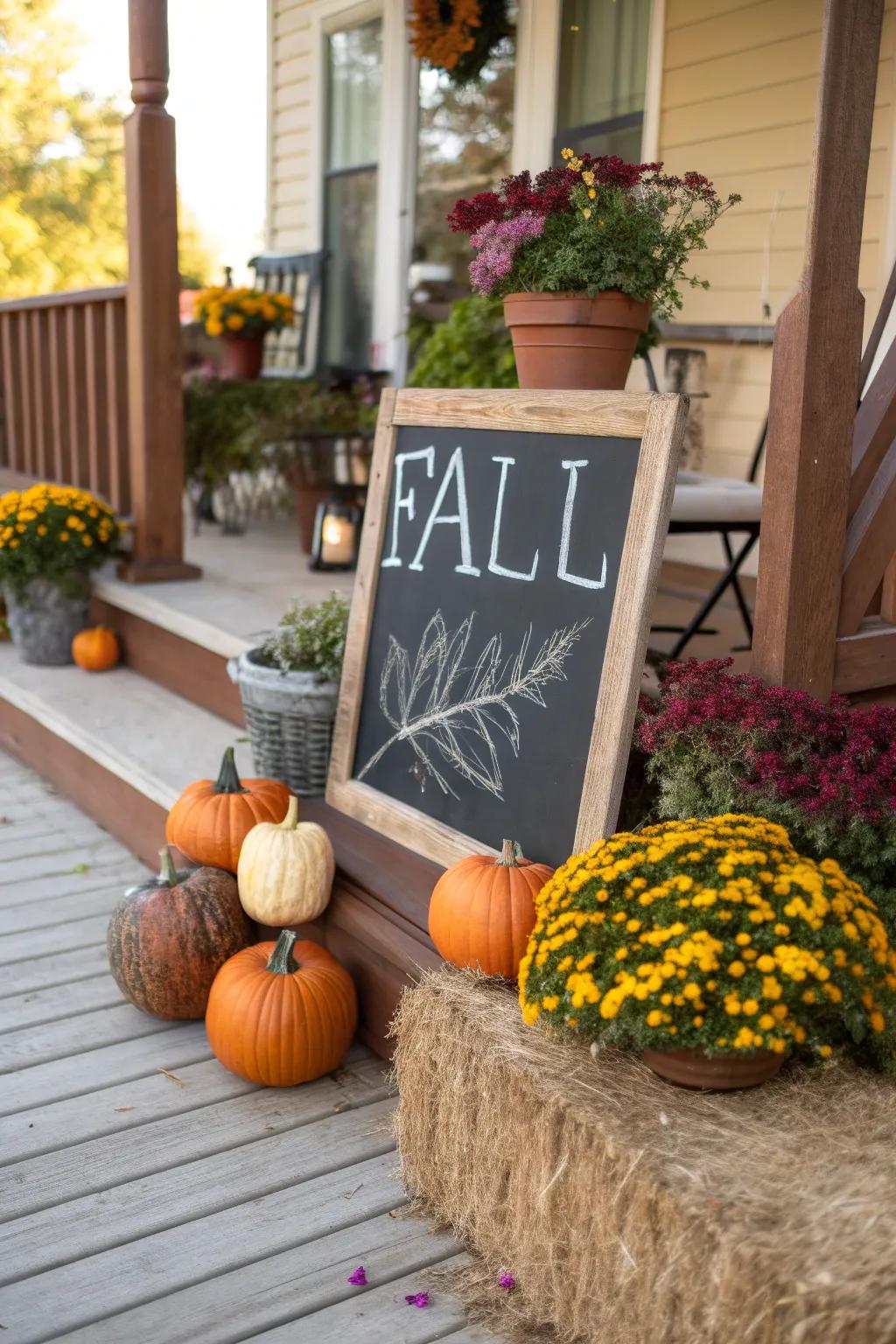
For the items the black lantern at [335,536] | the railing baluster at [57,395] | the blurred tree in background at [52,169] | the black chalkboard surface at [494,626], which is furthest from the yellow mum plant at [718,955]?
the blurred tree in background at [52,169]

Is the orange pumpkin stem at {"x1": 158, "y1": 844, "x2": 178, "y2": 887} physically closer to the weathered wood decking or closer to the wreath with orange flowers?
the weathered wood decking

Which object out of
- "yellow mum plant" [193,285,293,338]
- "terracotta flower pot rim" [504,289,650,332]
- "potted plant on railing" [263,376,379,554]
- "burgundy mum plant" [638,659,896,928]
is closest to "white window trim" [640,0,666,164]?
"potted plant on railing" [263,376,379,554]

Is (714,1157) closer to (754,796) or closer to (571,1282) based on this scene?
(571,1282)

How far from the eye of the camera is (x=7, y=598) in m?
4.38

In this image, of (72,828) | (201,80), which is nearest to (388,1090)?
(72,828)

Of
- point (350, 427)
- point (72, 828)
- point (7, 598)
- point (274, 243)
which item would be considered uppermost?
point (274, 243)

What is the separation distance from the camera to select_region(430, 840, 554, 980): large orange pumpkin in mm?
2010

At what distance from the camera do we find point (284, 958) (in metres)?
2.31

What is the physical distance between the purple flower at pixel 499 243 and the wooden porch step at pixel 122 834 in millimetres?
1159

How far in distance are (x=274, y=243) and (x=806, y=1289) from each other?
6352 mm

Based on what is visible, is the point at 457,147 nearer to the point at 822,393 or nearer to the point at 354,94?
the point at 354,94

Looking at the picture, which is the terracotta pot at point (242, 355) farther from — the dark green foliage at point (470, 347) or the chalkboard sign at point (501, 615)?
the chalkboard sign at point (501, 615)

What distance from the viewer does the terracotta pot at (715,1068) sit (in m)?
1.63

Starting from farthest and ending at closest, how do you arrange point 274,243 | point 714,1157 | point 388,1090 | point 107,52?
point 107,52 → point 274,243 → point 388,1090 → point 714,1157
